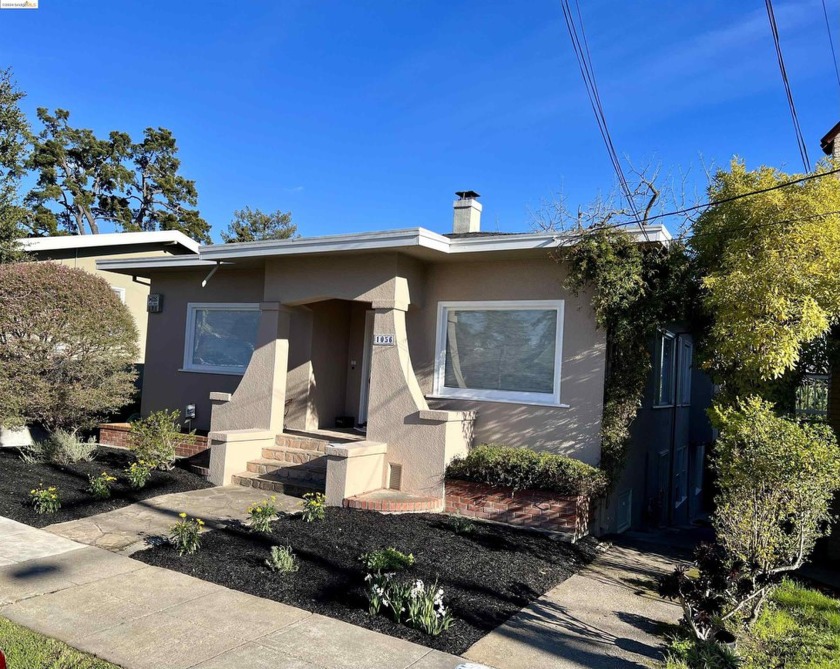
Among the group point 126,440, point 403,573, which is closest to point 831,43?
point 403,573

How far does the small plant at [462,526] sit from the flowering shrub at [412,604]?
2.12 metres

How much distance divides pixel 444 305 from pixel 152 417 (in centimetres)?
470

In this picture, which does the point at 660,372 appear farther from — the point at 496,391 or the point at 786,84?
the point at 786,84

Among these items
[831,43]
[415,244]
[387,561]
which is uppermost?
[831,43]

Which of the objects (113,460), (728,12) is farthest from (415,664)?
(728,12)

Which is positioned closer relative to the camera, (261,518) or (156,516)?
(261,518)

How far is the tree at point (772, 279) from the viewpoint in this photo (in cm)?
680

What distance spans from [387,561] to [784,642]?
322 cm

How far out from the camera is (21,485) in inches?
330

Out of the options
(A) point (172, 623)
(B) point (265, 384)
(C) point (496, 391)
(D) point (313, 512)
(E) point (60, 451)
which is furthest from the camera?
(B) point (265, 384)

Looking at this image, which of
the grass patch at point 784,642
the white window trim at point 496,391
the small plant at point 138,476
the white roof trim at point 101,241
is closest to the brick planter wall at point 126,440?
the small plant at point 138,476

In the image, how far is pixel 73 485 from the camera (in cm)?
866

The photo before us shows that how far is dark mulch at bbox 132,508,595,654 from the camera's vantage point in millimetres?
5211

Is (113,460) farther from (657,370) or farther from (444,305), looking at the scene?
(657,370)
